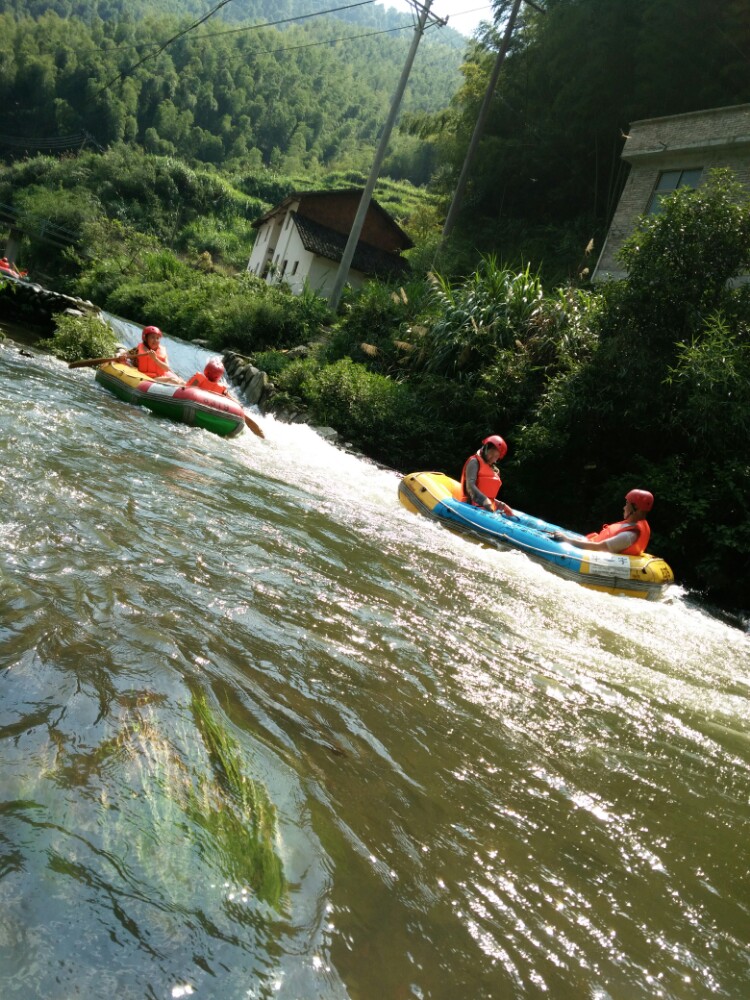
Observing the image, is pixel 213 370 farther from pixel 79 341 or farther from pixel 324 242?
pixel 324 242

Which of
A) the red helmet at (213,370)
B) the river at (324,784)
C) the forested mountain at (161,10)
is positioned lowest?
the river at (324,784)

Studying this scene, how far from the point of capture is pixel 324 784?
2.54 meters

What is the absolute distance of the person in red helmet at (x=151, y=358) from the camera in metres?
11.7

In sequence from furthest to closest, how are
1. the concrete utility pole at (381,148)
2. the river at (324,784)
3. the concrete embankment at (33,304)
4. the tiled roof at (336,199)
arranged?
1. the tiled roof at (336,199)
2. the concrete utility pole at (381,148)
3. the concrete embankment at (33,304)
4. the river at (324,784)

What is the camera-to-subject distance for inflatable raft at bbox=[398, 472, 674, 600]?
8281 mm

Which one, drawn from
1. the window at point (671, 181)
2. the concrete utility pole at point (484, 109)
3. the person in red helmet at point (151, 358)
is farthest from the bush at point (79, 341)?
the window at point (671, 181)

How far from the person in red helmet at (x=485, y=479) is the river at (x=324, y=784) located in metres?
3.72

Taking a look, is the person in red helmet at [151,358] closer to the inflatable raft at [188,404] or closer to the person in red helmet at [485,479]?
the inflatable raft at [188,404]

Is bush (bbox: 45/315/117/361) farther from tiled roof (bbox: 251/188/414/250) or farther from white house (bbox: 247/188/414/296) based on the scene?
tiled roof (bbox: 251/188/414/250)

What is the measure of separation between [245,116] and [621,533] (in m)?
99.2

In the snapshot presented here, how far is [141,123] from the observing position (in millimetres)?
85125

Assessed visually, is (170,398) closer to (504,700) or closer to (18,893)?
(504,700)

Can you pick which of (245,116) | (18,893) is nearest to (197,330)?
(18,893)

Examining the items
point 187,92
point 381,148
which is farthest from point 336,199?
point 187,92
